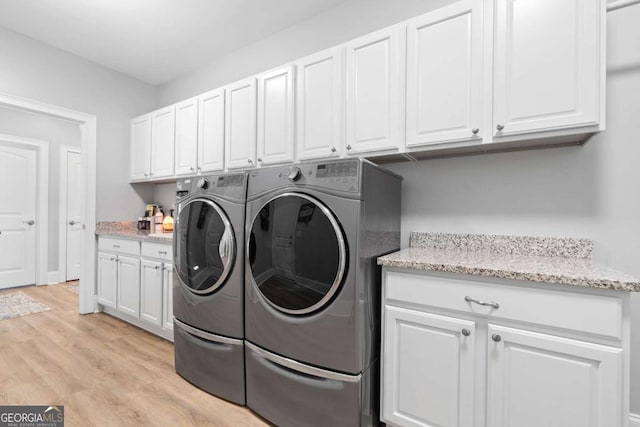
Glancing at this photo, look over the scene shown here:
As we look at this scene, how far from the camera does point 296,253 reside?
4.82ft

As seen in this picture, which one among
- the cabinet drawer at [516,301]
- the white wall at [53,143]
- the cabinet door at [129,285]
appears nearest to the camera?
the cabinet drawer at [516,301]

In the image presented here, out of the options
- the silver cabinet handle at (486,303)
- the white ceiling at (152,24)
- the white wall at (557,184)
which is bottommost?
the silver cabinet handle at (486,303)

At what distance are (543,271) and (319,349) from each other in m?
0.98

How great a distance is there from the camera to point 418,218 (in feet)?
6.50

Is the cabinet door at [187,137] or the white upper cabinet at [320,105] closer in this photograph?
the white upper cabinet at [320,105]

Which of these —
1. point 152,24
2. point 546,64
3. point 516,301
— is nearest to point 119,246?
point 152,24

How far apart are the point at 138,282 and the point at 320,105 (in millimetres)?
2216

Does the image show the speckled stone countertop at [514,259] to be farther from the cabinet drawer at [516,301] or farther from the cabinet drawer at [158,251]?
the cabinet drawer at [158,251]

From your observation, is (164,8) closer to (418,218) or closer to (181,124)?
(181,124)

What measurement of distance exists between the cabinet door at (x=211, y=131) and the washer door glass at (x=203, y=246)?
2.52 feet

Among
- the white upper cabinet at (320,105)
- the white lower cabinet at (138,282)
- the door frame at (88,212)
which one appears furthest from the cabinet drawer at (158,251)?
the white upper cabinet at (320,105)

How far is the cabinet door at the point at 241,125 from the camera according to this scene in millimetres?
2375

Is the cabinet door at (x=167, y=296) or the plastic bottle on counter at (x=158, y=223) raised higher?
the plastic bottle on counter at (x=158, y=223)

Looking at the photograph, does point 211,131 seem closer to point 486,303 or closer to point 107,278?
point 107,278
